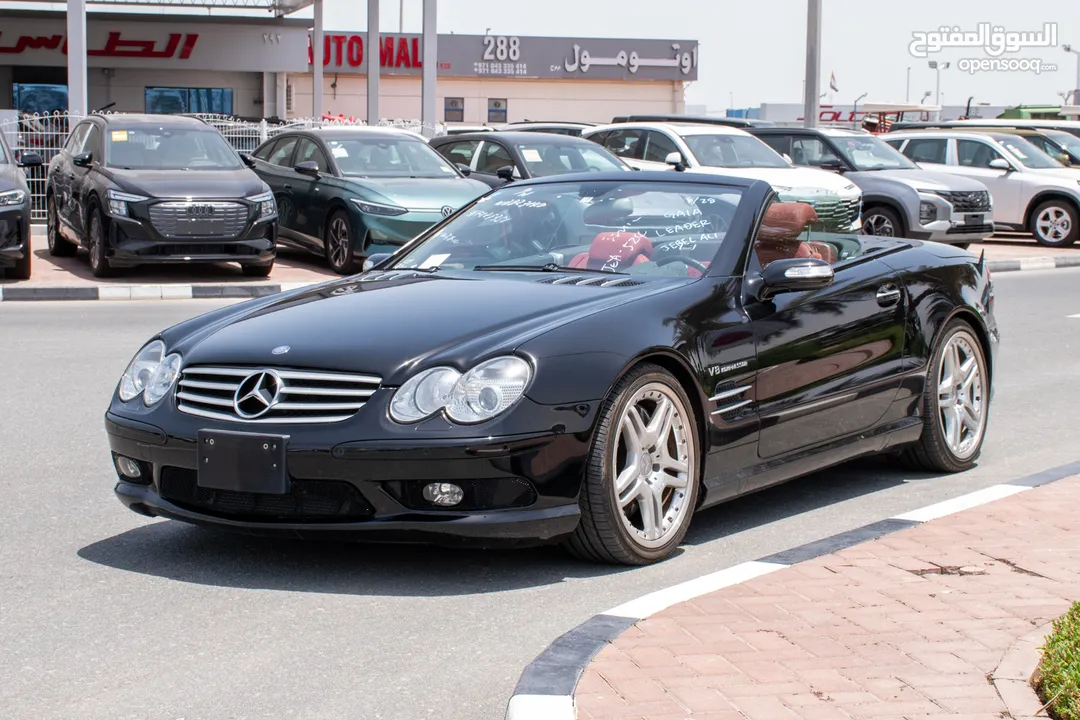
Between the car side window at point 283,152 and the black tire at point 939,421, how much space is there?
13031mm

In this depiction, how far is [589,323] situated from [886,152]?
768 inches

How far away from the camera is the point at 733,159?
2136 centimetres

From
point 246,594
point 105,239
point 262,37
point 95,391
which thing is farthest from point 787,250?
point 262,37

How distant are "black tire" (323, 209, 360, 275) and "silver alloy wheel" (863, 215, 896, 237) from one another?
831 centimetres

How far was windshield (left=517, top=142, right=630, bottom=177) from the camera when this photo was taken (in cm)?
1955

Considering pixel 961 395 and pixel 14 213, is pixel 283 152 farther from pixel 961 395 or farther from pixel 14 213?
pixel 961 395

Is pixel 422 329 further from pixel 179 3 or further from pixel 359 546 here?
pixel 179 3

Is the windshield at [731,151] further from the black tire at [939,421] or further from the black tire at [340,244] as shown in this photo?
the black tire at [939,421]

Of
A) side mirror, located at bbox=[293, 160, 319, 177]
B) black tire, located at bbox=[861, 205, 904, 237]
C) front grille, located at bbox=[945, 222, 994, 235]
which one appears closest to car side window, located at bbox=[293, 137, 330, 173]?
side mirror, located at bbox=[293, 160, 319, 177]

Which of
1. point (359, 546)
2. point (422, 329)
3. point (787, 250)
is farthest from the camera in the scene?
point (787, 250)

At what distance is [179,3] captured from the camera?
41.4 metres

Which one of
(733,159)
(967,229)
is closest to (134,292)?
(733,159)

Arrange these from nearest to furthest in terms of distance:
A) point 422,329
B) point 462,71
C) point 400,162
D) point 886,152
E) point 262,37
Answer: point 422,329
point 400,162
point 886,152
point 262,37
point 462,71

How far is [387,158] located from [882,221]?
7.82m
